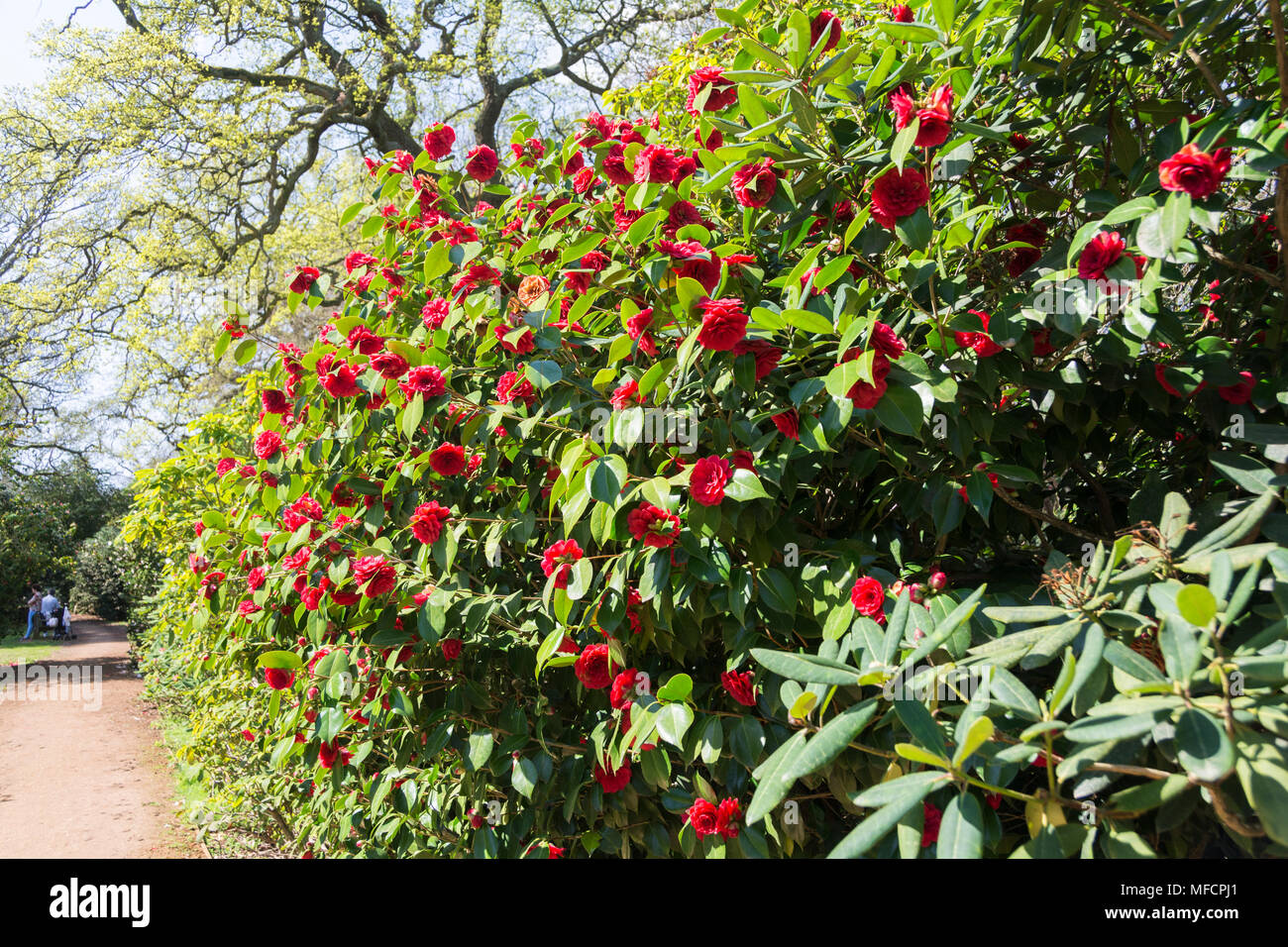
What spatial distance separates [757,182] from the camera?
62.3 inches

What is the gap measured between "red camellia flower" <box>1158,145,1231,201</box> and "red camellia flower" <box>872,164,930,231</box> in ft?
1.30

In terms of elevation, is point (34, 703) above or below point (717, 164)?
below

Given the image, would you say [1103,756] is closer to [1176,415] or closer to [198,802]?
[1176,415]

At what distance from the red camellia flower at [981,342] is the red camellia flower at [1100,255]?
0.18m

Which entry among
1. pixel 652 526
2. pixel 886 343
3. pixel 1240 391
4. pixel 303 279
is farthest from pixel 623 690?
pixel 303 279

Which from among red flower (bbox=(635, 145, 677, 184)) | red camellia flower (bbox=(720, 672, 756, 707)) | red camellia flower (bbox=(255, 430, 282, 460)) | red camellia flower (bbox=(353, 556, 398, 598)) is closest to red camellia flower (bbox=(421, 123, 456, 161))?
red flower (bbox=(635, 145, 677, 184))

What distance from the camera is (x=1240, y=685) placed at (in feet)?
3.40

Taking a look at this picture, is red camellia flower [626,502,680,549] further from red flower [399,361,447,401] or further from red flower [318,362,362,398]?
red flower [318,362,362,398]

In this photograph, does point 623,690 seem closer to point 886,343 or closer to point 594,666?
point 594,666

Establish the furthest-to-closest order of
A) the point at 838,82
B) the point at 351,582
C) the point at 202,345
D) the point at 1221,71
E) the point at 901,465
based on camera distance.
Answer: the point at 202,345
the point at 351,582
the point at 1221,71
the point at 838,82
the point at 901,465

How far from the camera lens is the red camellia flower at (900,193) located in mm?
1448

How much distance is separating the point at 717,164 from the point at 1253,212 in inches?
51.3

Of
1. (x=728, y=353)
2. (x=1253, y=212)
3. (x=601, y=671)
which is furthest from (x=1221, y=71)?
(x=601, y=671)

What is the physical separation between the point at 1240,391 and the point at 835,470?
814 millimetres
